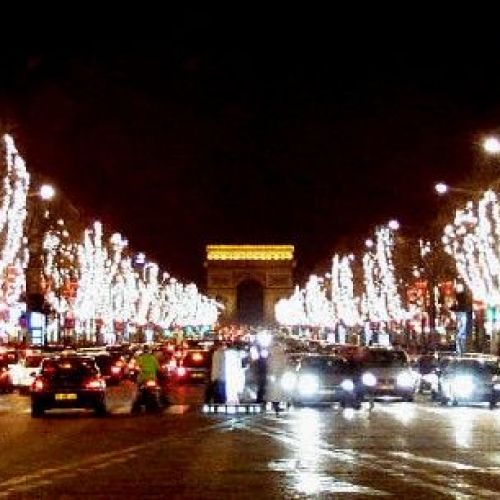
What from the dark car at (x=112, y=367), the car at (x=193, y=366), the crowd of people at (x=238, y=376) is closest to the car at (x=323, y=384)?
the crowd of people at (x=238, y=376)

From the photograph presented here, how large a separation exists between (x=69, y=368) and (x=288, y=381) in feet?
24.5

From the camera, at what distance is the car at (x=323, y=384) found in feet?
144

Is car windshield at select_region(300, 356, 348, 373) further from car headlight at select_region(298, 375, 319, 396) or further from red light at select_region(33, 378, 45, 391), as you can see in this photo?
red light at select_region(33, 378, 45, 391)

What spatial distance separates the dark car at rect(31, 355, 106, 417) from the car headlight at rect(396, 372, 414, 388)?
41.7ft

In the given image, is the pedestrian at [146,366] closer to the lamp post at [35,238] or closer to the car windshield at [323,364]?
the car windshield at [323,364]

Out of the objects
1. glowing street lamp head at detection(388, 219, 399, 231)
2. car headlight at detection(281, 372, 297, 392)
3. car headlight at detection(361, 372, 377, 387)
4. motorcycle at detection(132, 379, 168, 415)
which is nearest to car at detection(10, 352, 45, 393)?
car headlight at detection(361, 372, 377, 387)

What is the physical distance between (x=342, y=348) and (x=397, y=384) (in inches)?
704

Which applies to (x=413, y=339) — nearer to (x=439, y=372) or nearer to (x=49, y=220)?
(x=49, y=220)

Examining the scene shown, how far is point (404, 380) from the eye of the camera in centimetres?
4919

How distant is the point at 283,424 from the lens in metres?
34.4

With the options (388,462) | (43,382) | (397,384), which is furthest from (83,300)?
(388,462)

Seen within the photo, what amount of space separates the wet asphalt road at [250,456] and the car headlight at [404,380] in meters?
9.65

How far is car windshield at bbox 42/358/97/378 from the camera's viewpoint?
3928cm

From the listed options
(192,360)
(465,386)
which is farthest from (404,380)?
(192,360)
